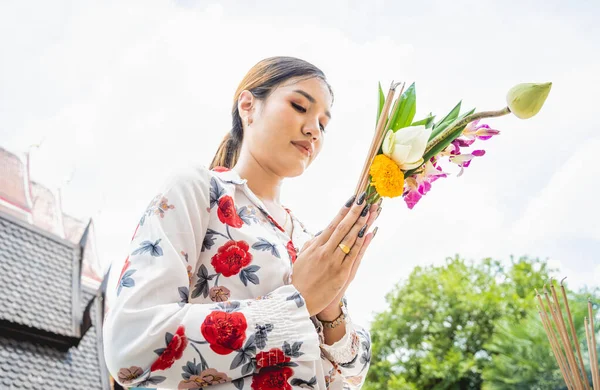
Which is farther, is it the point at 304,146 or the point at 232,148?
the point at 232,148

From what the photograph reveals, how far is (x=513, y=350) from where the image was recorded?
626cm

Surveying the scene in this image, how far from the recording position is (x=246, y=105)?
1236mm

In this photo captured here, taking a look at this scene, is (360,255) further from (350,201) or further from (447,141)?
(447,141)

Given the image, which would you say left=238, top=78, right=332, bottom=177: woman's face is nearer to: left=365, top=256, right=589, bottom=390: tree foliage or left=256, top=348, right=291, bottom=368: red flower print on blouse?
left=256, top=348, right=291, bottom=368: red flower print on blouse

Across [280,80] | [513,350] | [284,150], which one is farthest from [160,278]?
[513,350]

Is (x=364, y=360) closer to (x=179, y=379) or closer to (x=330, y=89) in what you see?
(x=179, y=379)

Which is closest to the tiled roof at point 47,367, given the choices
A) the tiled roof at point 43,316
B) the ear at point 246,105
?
the tiled roof at point 43,316

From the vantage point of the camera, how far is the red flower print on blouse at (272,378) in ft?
2.62

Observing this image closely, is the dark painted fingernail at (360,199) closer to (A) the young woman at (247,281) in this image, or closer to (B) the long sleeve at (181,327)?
(A) the young woman at (247,281)

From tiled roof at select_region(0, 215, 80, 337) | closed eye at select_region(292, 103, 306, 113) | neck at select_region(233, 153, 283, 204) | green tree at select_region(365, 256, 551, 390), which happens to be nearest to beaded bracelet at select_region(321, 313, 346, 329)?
neck at select_region(233, 153, 283, 204)

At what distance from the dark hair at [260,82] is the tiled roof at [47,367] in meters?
5.68

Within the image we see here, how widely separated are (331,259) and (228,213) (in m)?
0.22

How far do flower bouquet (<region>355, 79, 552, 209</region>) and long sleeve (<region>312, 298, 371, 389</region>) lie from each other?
0.82 ft

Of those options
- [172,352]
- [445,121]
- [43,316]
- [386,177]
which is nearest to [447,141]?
[445,121]
